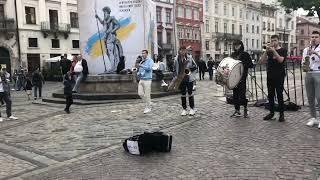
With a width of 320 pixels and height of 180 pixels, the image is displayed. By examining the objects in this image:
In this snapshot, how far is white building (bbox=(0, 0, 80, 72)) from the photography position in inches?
1674

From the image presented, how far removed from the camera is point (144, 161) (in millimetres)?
6586

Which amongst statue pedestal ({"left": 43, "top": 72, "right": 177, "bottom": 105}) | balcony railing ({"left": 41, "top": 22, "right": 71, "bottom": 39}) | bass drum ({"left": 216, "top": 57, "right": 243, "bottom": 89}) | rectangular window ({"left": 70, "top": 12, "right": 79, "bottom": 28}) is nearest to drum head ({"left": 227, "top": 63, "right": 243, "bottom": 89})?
bass drum ({"left": 216, "top": 57, "right": 243, "bottom": 89})

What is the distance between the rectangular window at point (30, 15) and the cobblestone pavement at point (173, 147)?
34.2 m

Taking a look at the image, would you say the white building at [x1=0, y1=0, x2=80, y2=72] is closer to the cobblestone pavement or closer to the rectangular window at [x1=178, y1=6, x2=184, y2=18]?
the rectangular window at [x1=178, y1=6, x2=184, y2=18]

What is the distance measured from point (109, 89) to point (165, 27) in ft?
150

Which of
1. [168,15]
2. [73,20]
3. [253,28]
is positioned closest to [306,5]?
[168,15]

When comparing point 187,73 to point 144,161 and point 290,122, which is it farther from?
point 144,161

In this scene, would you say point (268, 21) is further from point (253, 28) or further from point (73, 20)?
point (73, 20)

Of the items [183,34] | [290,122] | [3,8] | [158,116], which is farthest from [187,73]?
[183,34]

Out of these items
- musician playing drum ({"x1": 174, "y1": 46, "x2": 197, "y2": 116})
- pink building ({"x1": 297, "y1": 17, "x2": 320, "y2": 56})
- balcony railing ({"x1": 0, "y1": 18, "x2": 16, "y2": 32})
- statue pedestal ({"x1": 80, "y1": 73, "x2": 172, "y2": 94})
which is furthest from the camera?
pink building ({"x1": 297, "y1": 17, "x2": 320, "y2": 56})

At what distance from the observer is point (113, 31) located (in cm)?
1694

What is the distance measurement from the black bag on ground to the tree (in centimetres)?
3652

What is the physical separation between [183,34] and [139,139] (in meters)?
58.2

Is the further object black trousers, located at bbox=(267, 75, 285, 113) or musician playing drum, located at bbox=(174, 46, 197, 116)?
musician playing drum, located at bbox=(174, 46, 197, 116)
